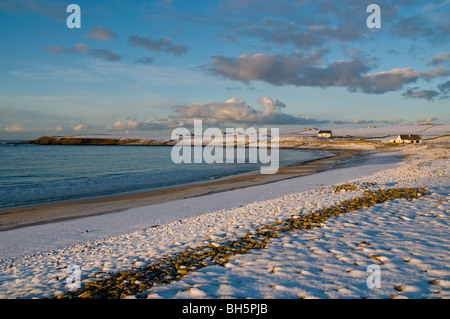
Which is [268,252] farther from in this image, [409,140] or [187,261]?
[409,140]

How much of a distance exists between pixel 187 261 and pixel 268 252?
2.31 metres

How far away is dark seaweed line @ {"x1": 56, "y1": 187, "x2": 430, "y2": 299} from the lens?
19.7 ft

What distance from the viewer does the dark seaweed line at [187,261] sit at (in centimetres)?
601

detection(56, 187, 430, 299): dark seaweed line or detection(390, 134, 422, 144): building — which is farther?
detection(390, 134, 422, 144): building

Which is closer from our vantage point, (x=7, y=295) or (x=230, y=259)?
(x=7, y=295)

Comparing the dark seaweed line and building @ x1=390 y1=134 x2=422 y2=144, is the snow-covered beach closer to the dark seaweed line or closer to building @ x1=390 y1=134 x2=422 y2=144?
the dark seaweed line

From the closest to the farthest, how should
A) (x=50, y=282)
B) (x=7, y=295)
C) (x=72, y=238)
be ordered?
1. (x=7, y=295)
2. (x=50, y=282)
3. (x=72, y=238)

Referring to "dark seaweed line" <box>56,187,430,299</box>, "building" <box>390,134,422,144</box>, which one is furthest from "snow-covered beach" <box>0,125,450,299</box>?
"building" <box>390,134,422,144</box>

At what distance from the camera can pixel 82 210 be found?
1738cm

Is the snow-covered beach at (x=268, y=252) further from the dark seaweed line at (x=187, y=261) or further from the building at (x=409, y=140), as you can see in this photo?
the building at (x=409, y=140)

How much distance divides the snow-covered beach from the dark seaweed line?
11.2 inches
